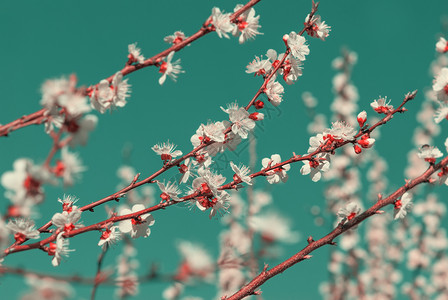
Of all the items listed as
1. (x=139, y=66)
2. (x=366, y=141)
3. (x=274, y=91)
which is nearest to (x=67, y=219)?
(x=139, y=66)

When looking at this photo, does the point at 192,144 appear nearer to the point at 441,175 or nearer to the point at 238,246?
the point at 441,175

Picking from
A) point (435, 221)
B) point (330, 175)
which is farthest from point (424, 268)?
point (330, 175)

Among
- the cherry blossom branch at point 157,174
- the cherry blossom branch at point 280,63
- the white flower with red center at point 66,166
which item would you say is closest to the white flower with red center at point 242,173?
the cherry blossom branch at point 157,174

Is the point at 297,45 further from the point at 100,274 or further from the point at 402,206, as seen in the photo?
the point at 100,274

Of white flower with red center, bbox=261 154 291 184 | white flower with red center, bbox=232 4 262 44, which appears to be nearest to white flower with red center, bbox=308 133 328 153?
white flower with red center, bbox=261 154 291 184

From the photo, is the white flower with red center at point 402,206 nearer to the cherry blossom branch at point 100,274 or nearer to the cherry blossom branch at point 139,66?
the cherry blossom branch at point 139,66

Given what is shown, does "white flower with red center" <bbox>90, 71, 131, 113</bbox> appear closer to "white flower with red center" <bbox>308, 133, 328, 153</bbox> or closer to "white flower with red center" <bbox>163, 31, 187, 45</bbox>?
"white flower with red center" <bbox>163, 31, 187, 45</bbox>
